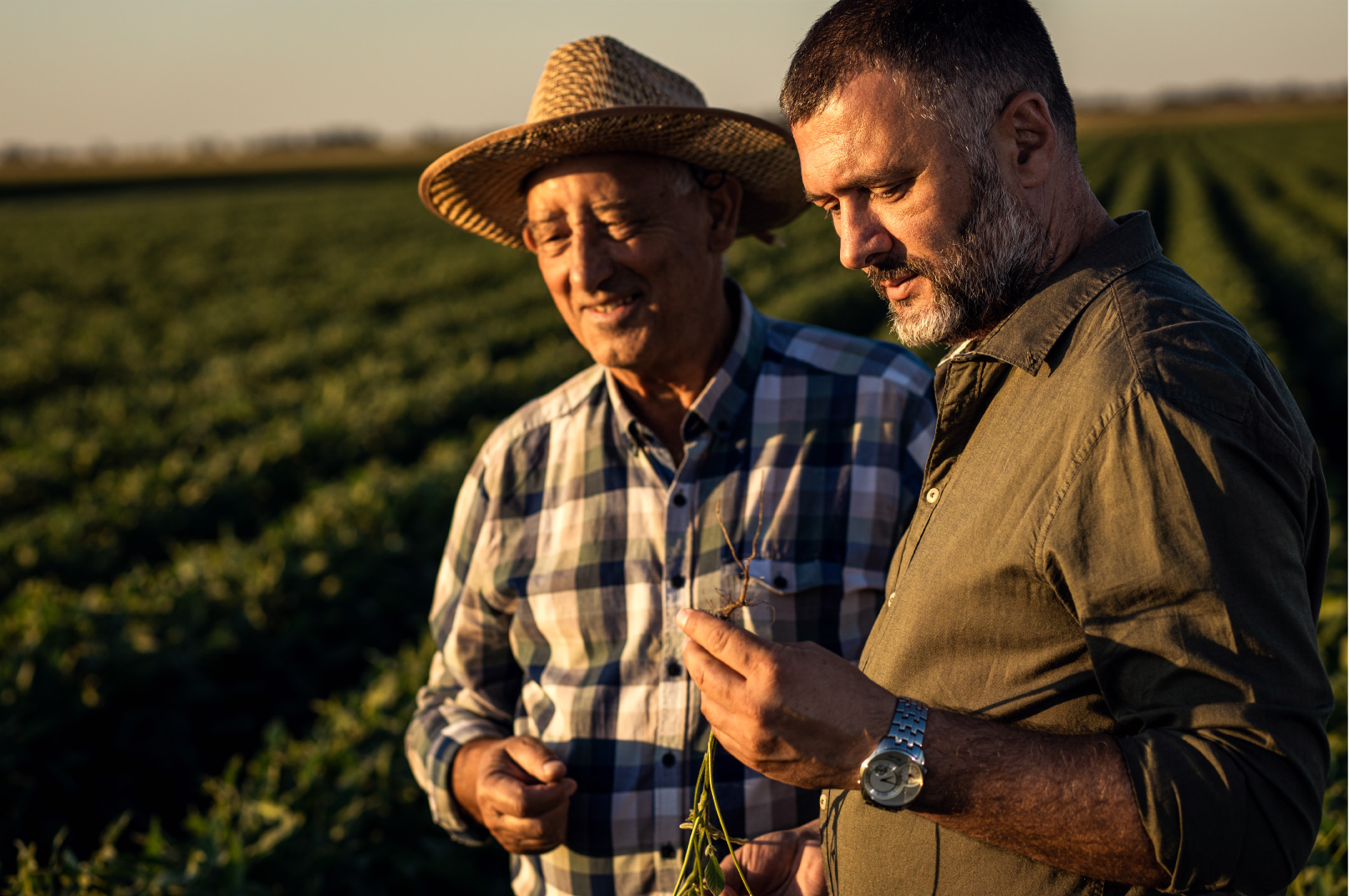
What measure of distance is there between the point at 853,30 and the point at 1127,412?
25.8 inches

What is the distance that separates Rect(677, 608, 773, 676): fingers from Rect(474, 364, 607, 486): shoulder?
1156 millimetres

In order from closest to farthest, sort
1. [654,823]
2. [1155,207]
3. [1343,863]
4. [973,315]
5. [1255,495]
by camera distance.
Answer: [1255,495] < [973,315] < [654,823] < [1343,863] < [1155,207]

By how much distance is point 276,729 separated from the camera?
152 inches

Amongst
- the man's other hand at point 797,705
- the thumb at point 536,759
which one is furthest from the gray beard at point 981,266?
the thumb at point 536,759

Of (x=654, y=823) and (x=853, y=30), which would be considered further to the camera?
(x=654, y=823)

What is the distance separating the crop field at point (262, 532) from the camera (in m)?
3.59

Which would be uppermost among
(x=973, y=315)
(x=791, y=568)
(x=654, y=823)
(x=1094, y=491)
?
(x=973, y=315)

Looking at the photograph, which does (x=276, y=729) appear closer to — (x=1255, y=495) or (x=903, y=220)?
(x=903, y=220)

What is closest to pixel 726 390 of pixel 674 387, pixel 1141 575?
pixel 674 387

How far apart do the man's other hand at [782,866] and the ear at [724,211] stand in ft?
4.61

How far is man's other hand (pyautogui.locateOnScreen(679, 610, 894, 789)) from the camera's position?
1.21 meters

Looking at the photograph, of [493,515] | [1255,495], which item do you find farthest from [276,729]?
[1255,495]

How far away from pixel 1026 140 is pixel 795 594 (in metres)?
1.08

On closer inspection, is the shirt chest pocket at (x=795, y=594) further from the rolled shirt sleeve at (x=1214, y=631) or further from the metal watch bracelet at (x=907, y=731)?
the rolled shirt sleeve at (x=1214, y=631)
